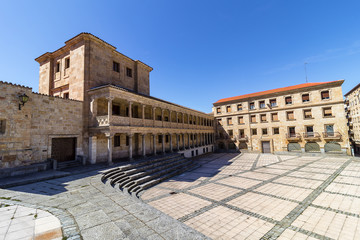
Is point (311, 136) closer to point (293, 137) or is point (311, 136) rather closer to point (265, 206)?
point (293, 137)

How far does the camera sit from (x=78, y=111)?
1412cm

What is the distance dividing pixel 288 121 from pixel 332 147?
7091 millimetres

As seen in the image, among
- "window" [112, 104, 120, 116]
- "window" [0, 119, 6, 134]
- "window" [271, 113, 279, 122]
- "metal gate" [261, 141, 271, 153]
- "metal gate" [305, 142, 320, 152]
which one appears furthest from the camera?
"metal gate" [261, 141, 271, 153]

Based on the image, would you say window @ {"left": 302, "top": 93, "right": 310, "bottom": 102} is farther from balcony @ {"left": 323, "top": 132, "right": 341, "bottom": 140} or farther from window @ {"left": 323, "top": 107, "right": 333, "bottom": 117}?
balcony @ {"left": 323, "top": 132, "right": 341, "bottom": 140}

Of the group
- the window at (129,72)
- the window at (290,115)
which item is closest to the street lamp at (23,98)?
the window at (129,72)

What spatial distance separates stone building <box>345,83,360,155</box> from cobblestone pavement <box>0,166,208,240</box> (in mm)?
46435

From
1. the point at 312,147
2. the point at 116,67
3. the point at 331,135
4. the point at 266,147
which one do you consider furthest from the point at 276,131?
the point at 116,67

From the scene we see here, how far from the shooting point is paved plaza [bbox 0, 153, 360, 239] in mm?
4645

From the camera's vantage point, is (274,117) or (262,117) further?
(262,117)

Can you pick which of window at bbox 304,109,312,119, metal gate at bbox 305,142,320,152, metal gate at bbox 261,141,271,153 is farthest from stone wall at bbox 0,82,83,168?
window at bbox 304,109,312,119

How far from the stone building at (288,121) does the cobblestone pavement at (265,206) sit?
1608cm

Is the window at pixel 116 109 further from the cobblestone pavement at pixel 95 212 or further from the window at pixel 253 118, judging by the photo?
the window at pixel 253 118

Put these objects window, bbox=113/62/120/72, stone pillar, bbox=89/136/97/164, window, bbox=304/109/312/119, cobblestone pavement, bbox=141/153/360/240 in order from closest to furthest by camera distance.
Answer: cobblestone pavement, bbox=141/153/360/240 < stone pillar, bbox=89/136/97/164 < window, bbox=113/62/120/72 < window, bbox=304/109/312/119

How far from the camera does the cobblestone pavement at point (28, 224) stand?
3900mm
